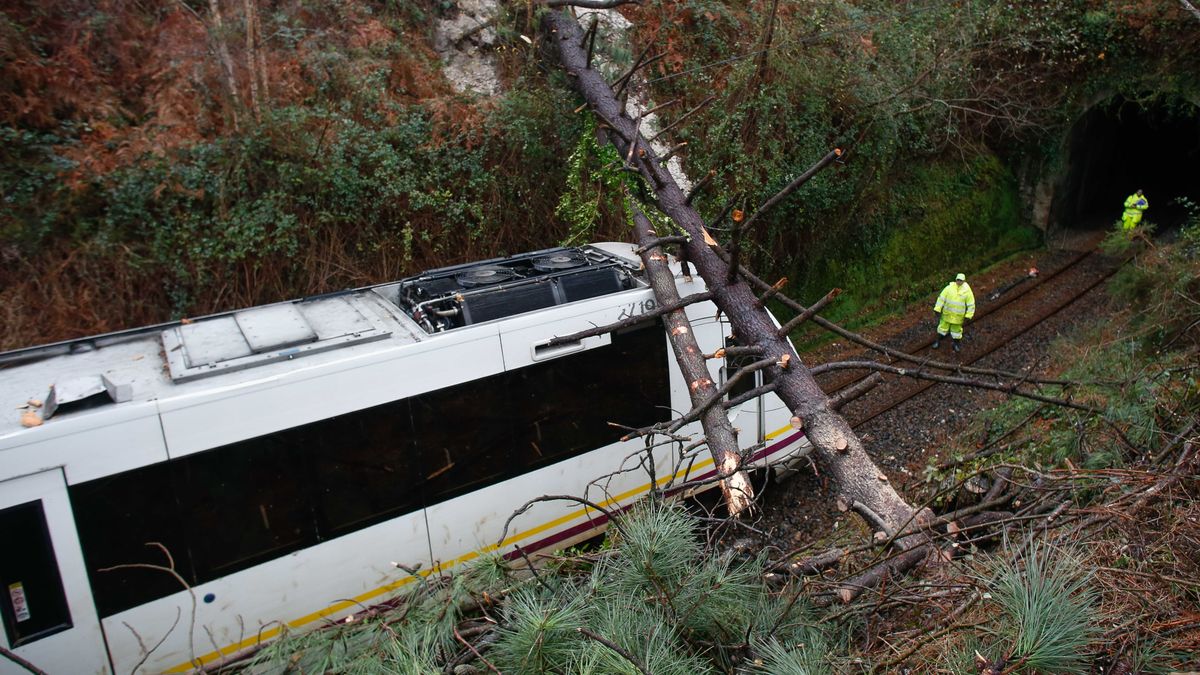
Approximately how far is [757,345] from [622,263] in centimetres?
193

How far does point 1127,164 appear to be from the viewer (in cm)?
1945

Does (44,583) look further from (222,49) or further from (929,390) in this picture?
(929,390)

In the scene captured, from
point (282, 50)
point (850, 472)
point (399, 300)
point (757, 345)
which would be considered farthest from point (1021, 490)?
point (282, 50)

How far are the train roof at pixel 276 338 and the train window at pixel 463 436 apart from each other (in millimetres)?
469

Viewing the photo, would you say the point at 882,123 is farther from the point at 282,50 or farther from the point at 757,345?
the point at 282,50

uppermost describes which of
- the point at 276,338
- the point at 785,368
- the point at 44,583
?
the point at 276,338

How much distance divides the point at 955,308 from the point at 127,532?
35.6ft

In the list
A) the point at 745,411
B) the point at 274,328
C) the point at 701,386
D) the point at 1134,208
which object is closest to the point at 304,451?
the point at 274,328

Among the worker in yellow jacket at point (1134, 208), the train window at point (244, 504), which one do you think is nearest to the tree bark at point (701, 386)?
the train window at point (244, 504)

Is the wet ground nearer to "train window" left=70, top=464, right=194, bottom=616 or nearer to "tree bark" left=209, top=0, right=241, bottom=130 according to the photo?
"train window" left=70, top=464, right=194, bottom=616

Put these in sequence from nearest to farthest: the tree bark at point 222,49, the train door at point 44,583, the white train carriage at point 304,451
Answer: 1. the train door at point 44,583
2. the white train carriage at point 304,451
3. the tree bark at point 222,49

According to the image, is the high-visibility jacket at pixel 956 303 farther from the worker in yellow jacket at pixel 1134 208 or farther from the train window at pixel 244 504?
the train window at pixel 244 504

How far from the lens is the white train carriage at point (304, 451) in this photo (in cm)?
423

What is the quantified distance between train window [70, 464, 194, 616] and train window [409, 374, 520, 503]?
5.37ft
